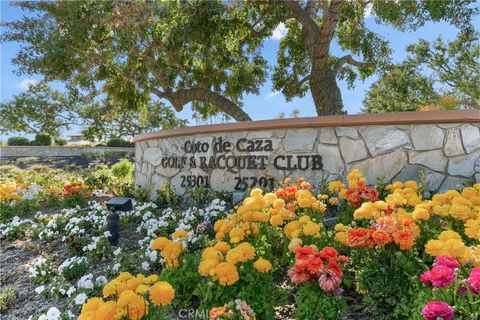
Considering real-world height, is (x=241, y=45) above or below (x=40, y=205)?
above

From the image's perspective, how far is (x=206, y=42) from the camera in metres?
7.80

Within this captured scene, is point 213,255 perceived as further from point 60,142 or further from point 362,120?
point 60,142

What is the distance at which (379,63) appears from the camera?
10508 millimetres

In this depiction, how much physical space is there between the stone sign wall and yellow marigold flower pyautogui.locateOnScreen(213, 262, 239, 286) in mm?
3436

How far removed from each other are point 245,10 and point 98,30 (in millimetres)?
3645

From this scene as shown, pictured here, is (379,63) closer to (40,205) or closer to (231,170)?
(231,170)

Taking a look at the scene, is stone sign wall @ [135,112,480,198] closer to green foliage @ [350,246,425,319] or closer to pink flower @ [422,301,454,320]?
green foliage @ [350,246,425,319]

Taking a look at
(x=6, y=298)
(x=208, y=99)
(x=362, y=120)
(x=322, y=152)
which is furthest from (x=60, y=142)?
(x=362, y=120)

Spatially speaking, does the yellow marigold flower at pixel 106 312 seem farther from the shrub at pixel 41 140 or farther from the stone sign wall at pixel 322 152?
the shrub at pixel 41 140

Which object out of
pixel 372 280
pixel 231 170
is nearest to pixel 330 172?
pixel 231 170

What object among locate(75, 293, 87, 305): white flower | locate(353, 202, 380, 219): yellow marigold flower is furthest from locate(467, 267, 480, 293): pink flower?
locate(75, 293, 87, 305): white flower

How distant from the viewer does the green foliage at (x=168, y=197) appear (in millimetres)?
6367

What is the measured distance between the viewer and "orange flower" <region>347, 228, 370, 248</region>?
2.24 meters

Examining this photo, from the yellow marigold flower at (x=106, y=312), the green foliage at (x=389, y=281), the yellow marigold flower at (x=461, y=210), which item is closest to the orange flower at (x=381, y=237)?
the green foliage at (x=389, y=281)
